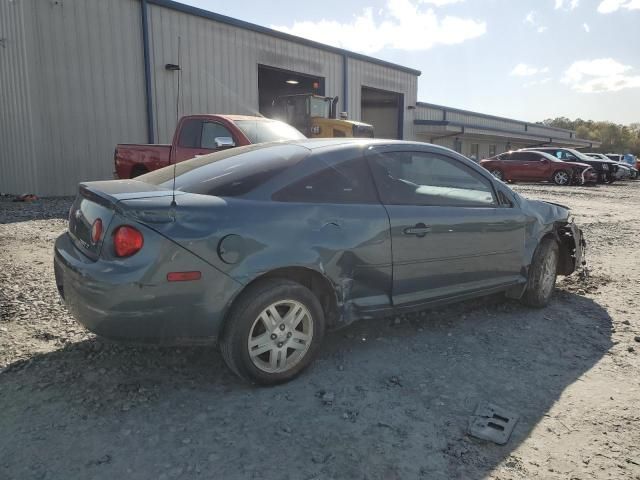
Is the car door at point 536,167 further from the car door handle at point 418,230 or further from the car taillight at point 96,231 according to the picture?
the car taillight at point 96,231

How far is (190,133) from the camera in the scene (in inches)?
359

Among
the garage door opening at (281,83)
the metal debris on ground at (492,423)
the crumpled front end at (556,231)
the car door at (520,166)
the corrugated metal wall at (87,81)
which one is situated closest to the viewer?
the metal debris on ground at (492,423)

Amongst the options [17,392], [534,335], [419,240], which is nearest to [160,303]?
[17,392]

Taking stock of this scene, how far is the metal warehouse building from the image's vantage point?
12047 mm

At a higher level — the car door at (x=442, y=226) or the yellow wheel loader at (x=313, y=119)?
the yellow wheel loader at (x=313, y=119)

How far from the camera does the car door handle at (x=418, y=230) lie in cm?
340

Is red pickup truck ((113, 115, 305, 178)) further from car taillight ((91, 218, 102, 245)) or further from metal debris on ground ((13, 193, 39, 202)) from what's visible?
car taillight ((91, 218, 102, 245))

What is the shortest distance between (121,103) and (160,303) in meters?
12.5

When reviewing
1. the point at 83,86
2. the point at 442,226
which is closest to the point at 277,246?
the point at 442,226

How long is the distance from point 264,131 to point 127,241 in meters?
6.29

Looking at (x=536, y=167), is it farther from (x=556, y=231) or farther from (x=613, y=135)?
(x=613, y=135)

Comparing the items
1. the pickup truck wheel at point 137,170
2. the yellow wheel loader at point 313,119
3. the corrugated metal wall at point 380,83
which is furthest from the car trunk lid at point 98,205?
the corrugated metal wall at point 380,83

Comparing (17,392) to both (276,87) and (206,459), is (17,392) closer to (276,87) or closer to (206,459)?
(206,459)

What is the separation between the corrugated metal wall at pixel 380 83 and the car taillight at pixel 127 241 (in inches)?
753
